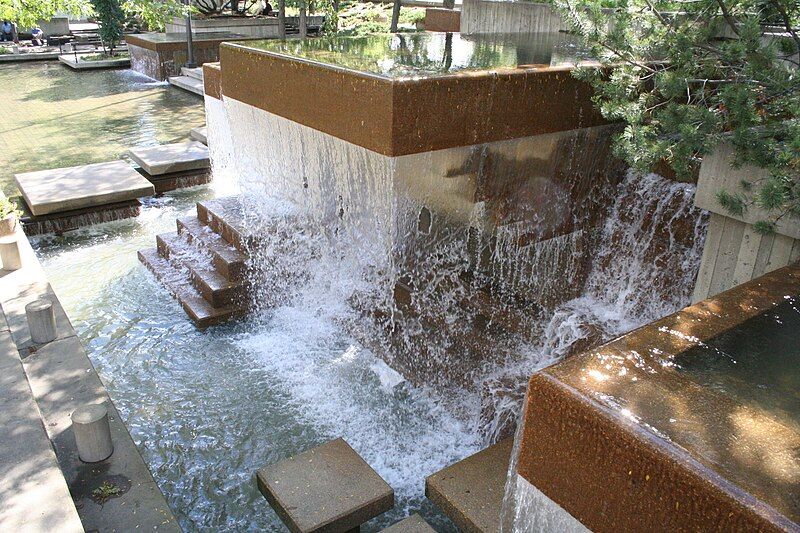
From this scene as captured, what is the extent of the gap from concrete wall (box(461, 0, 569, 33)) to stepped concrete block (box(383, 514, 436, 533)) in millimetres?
6611

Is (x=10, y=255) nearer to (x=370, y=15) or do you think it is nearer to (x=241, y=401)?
(x=241, y=401)

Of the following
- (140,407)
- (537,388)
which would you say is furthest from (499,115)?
(140,407)

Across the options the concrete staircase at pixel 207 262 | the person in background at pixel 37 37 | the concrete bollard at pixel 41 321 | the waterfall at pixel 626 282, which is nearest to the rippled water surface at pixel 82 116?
the concrete staircase at pixel 207 262

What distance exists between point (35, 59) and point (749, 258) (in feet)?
77.3

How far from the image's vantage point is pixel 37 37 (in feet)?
83.5

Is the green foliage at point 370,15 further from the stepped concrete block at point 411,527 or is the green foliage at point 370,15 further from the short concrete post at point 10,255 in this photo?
the stepped concrete block at point 411,527

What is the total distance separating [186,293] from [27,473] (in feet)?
10.8

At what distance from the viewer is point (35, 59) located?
21.6 metres

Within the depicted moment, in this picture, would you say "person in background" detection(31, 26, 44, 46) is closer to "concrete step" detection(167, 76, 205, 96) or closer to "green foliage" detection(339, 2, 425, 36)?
"concrete step" detection(167, 76, 205, 96)

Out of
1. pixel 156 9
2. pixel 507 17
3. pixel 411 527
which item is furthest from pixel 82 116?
pixel 411 527

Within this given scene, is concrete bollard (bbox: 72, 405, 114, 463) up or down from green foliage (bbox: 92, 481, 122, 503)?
up

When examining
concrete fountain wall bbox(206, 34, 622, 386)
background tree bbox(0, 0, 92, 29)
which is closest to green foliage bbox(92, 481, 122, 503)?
concrete fountain wall bbox(206, 34, 622, 386)

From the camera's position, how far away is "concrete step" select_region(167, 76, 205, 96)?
1559 centimetres

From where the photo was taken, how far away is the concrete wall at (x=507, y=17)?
27.2ft
